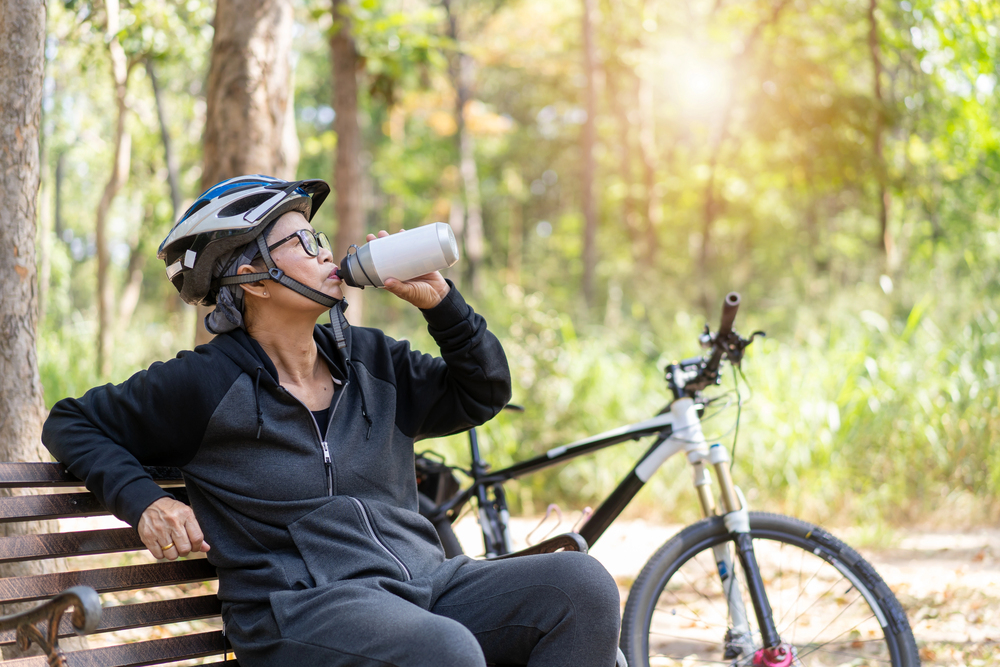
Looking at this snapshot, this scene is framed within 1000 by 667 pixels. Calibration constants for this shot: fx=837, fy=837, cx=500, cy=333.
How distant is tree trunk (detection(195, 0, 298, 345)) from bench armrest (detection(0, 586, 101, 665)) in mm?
2874

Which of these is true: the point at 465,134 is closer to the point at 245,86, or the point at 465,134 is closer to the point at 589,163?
the point at 589,163

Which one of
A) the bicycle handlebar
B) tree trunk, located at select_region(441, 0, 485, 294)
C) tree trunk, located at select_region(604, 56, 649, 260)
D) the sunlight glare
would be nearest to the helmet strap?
the bicycle handlebar

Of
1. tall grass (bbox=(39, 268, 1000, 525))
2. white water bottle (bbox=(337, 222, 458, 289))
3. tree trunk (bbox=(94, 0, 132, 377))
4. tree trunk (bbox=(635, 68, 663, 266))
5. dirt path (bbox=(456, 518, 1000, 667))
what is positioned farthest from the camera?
tree trunk (bbox=(635, 68, 663, 266))

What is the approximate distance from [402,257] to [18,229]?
1.34 m

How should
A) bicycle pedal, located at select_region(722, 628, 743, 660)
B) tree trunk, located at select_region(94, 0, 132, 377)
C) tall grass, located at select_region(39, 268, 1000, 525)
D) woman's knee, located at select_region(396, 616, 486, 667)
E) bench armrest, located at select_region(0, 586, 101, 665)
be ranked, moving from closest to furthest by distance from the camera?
bench armrest, located at select_region(0, 586, 101, 665)
woman's knee, located at select_region(396, 616, 486, 667)
bicycle pedal, located at select_region(722, 628, 743, 660)
tall grass, located at select_region(39, 268, 1000, 525)
tree trunk, located at select_region(94, 0, 132, 377)

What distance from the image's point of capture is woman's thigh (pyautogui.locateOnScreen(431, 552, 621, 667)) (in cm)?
197

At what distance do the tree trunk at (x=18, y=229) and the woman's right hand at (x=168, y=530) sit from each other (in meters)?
0.98

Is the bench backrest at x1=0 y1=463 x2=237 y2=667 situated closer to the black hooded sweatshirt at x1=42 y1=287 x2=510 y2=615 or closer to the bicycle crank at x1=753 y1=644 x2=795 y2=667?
the black hooded sweatshirt at x1=42 y1=287 x2=510 y2=615

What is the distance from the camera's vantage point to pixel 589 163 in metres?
13.6

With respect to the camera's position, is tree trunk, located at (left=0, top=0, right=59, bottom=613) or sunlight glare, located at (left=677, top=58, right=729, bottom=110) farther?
sunlight glare, located at (left=677, top=58, right=729, bottom=110)

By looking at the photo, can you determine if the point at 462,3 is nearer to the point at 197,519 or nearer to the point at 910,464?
the point at 910,464

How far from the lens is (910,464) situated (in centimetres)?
565

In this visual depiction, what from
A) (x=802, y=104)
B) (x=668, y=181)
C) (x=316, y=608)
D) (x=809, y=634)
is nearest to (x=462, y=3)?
(x=668, y=181)

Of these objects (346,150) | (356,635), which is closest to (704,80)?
(346,150)
